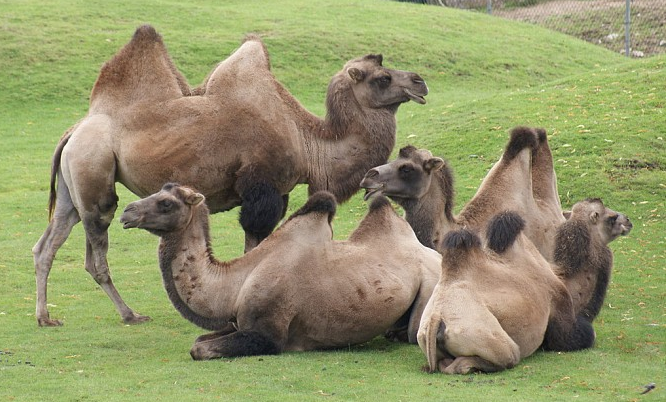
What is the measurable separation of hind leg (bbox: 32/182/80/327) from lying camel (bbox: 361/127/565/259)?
2.74 meters

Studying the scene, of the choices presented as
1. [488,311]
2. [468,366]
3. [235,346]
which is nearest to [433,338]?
[468,366]

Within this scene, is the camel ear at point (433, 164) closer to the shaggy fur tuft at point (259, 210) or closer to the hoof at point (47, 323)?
the shaggy fur tuft at point (259, 210)

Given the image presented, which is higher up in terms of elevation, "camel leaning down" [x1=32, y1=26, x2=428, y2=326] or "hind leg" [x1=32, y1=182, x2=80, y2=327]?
"camel leaning down" [x1=32, y1=26, x2=428, y2=326]

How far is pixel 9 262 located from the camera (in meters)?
12.5

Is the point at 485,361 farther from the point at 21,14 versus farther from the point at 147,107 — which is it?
the point at 21,14

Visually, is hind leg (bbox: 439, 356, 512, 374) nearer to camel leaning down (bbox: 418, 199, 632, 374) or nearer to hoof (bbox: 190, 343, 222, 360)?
camel leaning down (bbox: 418, 199, 632, 374)

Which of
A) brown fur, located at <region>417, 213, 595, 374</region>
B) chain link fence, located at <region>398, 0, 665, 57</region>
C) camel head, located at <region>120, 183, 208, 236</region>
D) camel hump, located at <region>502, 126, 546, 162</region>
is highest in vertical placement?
camel hump, located at <region>502, 126, 546, 162</region>

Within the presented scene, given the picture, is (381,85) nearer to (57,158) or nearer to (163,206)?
(163,206)

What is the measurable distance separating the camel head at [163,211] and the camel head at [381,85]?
2459 millimetres

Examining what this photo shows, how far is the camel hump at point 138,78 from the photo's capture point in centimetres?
1001

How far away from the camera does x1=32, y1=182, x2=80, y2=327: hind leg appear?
9867 millimetres

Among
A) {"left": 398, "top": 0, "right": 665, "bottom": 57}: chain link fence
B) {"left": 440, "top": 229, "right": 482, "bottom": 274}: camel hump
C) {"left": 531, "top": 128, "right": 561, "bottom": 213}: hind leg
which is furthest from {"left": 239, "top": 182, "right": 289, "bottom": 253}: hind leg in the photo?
{"left": 398, "top": 0, "right": 665, "bottom": 57}: chain link fence

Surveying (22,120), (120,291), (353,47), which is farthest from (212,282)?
(353,47)

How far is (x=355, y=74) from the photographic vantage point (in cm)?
1024
